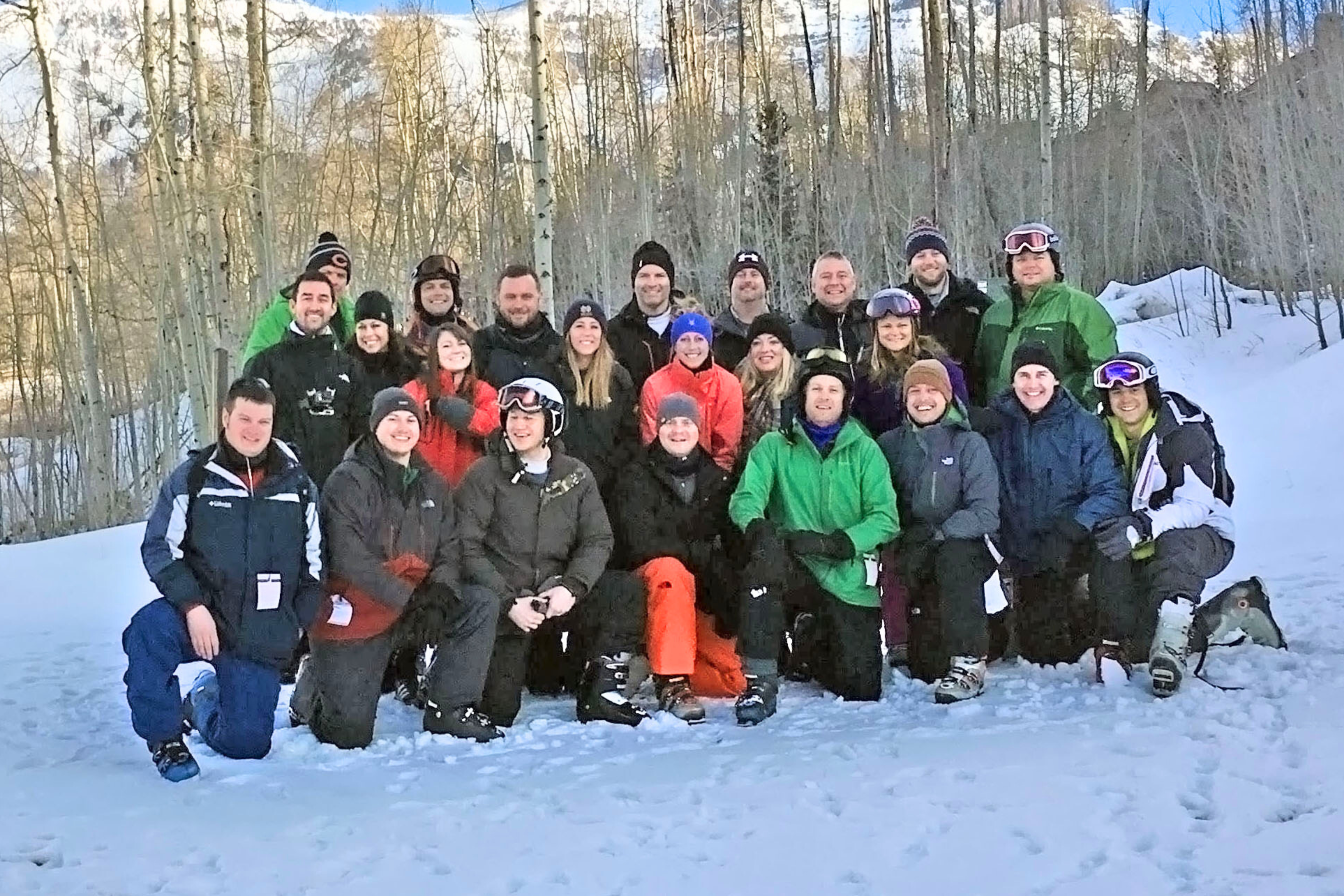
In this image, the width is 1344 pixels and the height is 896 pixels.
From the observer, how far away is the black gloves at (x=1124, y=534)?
4781mm

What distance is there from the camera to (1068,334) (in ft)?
18.5

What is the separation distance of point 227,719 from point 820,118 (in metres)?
21.8

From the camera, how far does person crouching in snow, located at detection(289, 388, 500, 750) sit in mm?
4449

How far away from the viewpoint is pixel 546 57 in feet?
34.3

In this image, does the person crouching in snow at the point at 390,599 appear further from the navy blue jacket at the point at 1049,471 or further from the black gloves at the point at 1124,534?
the black gloves at the point at 1124,534

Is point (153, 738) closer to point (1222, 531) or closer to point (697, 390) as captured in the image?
point (697, 390)

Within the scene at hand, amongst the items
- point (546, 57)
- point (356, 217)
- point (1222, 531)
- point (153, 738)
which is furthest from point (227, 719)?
point (356, 217)

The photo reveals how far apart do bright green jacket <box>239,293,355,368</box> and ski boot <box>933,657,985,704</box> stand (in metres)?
3.24

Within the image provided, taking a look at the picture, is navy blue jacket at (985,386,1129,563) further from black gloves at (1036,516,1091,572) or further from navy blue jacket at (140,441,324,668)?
navy blue jacket at (140,441,324,668)

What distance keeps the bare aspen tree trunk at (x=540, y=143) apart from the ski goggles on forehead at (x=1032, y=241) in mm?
4823

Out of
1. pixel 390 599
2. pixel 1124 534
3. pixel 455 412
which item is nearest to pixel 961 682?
pixel 1124 534

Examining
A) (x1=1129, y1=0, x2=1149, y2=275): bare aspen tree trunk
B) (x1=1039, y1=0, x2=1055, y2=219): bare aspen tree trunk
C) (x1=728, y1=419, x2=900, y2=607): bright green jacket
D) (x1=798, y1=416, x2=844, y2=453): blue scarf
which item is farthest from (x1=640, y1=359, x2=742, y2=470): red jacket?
(x1=1129, y1=0, x2=1149, y2=275): bare aspen tree trunk

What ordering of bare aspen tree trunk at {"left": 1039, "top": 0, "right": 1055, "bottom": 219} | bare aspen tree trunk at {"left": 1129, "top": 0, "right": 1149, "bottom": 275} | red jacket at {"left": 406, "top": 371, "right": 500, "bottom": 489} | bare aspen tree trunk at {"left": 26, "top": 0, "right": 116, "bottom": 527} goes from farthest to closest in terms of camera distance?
1. bare aspen tree trunk at {"left": 1129, "top": 0, "right": 1149, "bottom": 275}
2. bare aspen tree trunk at {"left": 1039, "top": 0, "right": 1055, "bottom": 219}
3. bare aspen tree trunk at {"left": 26, "top": 0, "right": 116, "bottom": 527}
4. red jacket at {"left": 406, "top": 371, "right": 500, "bottom": 489}

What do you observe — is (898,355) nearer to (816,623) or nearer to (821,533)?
(821,533)
